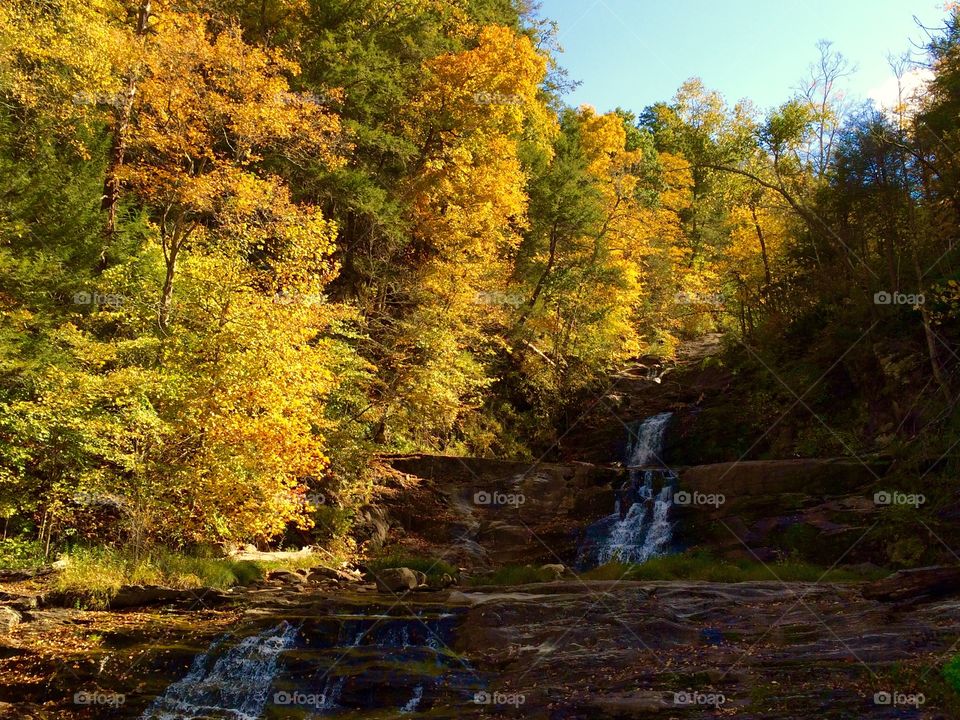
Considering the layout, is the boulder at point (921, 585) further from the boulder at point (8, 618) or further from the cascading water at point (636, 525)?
the boulder at point (8, 618)

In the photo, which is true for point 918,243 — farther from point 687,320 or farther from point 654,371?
point 687,320

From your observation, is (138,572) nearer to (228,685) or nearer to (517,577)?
(228,685)

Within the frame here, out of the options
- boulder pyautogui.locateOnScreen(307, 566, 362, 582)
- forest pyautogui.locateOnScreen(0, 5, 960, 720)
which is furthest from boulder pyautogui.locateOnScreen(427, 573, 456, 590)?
boulder pyautogui.locateOnScreen(307, 566, 362, 582)

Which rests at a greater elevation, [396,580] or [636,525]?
[636,525]

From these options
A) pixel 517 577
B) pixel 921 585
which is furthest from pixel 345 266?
pixel 921 585

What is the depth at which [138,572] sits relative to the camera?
12672 mm

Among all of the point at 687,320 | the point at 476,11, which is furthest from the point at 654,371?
the point at 476,11

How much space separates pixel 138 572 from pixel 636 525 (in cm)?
1130

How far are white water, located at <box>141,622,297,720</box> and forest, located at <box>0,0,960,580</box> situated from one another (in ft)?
13.2

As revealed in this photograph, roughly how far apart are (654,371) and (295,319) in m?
19.3

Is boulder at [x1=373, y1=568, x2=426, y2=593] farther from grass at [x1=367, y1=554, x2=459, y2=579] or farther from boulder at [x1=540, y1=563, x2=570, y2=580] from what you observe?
boulder at [x1=540, y1=563, x2=570, y2=580]

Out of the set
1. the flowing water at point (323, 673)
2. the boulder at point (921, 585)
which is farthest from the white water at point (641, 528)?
the flowing water at point (323, 673)

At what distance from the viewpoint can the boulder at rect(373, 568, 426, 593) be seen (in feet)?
45.3

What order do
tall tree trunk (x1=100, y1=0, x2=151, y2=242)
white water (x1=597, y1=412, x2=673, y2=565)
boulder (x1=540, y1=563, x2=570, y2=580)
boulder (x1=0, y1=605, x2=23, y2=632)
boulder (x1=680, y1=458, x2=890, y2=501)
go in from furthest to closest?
1. white water (x1=597, y1=412, x2=673, y2=565)
2. tall tree trunk (x1=100, y1=0, x2=151, y2=242)
3. boulder (x1=680, y1=458, x2=890, y2=501)
4. boulder (x1=540, y1=563, x2=570, y2=580)
5. boulder (x1=0, y1=605, x2=23, y2=632)
